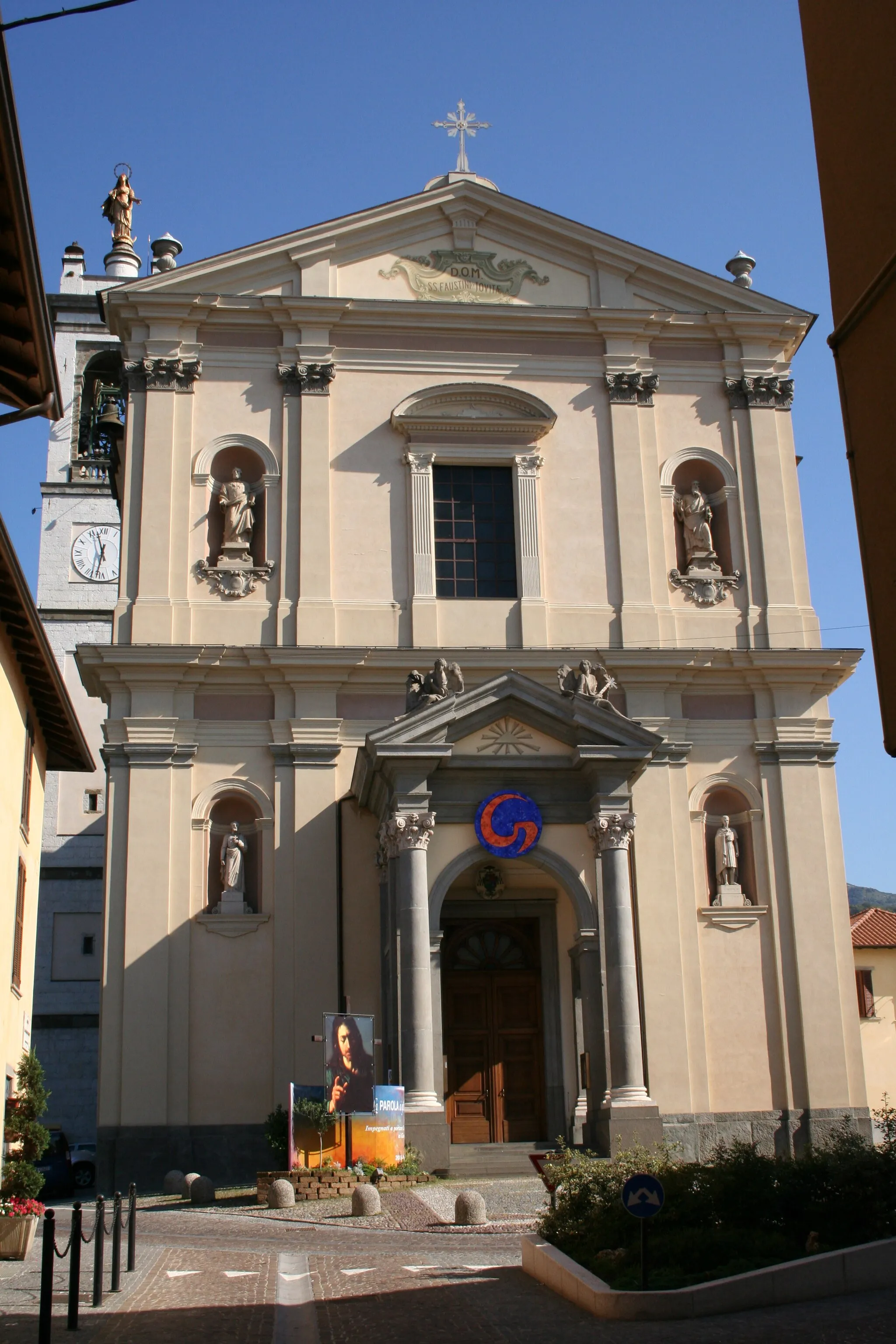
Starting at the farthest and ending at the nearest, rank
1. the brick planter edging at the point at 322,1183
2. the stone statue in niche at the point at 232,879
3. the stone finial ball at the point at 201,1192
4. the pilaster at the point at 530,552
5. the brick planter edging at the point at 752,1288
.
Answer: the pilaster at the point at 530,552, the stone statue in niche at the point at 232,879, the stone finial ball at the point at 201,1192, the brick planter edging at the point at 322,1183, the brick planter edging at the point at 752,1288

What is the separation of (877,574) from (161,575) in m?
19.1

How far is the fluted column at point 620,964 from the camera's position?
72.3 ft

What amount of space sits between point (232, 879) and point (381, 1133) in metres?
6.10

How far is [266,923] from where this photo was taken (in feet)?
81.9

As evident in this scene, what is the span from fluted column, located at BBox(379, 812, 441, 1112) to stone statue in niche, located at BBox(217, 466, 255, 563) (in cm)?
660

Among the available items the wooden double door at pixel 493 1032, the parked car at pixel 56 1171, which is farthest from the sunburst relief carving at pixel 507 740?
the parked car at pixel 56 1171

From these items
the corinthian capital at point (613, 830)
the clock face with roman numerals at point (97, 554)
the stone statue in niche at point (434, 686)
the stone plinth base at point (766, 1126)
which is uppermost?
the clock face with roman numerals at point (97, 554)

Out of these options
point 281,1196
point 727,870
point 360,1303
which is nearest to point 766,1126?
point 727,870

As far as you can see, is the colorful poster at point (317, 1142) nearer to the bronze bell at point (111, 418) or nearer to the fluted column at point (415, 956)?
the fluted column at point (415, 956)

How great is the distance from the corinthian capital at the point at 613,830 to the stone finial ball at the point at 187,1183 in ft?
24.9

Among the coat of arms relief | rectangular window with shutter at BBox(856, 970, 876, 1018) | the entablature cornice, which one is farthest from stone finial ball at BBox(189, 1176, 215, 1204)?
rectangular window with shutter at BBox(856, 970, 876, 1018)

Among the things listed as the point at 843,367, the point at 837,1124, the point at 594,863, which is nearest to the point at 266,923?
the point at 594,863

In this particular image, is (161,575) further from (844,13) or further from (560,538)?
(844,13)

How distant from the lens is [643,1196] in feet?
37.8
